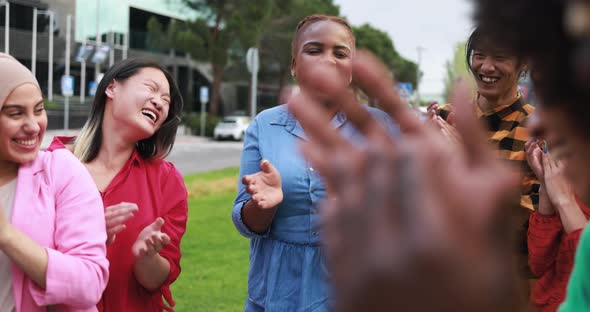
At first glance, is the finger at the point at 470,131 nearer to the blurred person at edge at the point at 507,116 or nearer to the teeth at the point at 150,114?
the blurred person at edge at the point at 507,116

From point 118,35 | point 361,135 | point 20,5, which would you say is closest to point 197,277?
point 361,135

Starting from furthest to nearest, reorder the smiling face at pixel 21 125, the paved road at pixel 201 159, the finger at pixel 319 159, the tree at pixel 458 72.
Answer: the paved road at pixel 201 159, the smiling face at pixel 21 125, the tree at pixel 458 72, the finger at pixel 319 159

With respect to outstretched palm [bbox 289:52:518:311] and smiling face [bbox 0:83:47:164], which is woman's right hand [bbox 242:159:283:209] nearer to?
smiling face [bbox 0:83:47:164]

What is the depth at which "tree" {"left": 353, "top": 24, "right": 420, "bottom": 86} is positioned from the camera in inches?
2522

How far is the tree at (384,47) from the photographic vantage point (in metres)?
64.1

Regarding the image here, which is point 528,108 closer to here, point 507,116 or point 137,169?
point 507,116

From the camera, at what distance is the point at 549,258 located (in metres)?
2.66

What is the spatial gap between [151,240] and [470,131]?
2012 millimetres

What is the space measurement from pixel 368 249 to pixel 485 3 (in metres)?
0.32

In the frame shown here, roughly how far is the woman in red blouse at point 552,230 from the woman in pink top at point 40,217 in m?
1.65

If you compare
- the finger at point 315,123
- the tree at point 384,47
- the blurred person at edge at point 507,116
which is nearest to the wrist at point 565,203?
the blurred person at edge at point 507,116

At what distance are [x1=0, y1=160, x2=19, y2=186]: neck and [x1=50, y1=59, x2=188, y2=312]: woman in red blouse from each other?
0.91 feet

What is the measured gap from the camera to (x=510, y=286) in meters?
0.74

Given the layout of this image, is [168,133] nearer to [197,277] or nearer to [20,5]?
A: [197,277]
